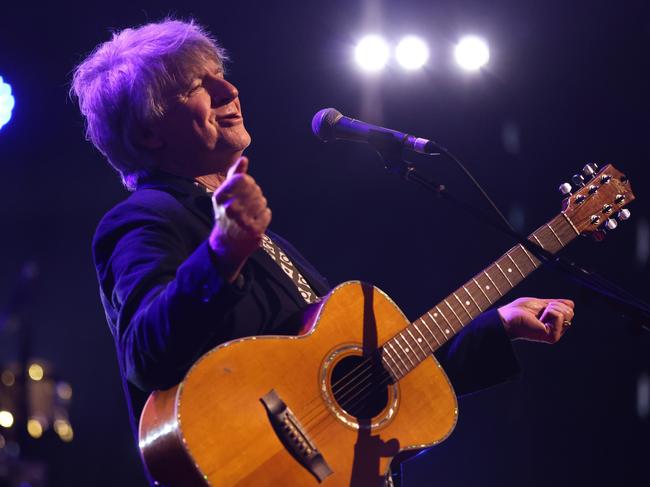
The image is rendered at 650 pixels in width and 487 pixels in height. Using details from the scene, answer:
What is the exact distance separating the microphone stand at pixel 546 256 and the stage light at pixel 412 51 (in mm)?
3572

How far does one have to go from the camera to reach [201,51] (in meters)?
2.86

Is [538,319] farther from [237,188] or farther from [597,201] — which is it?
[237,188]

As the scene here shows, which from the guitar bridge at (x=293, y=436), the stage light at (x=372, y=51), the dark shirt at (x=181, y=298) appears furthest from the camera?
the stage light at (x=372, y=51)

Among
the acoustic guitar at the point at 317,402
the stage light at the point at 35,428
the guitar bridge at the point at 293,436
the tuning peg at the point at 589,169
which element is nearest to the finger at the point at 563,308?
the acoustic guitar at the point at 317,402

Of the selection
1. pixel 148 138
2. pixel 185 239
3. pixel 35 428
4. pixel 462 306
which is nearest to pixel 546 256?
pixel 462 306

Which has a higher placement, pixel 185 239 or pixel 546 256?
pixel 546 256

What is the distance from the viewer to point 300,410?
6.63 feet

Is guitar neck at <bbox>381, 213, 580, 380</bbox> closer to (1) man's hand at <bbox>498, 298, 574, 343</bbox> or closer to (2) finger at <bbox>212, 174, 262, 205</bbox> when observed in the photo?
(1) man's hand at <bbox>498, 298, 574, 343</bbox>

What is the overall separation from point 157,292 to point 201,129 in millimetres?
1000

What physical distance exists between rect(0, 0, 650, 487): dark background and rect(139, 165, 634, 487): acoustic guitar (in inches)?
127

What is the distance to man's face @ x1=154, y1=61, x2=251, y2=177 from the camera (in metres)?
2.73

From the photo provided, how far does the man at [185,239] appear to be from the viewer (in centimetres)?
173

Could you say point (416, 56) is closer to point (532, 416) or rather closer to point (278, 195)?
point (278, 195)

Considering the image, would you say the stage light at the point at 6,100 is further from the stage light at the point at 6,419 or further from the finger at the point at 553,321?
the finger at the point at 553,321
